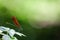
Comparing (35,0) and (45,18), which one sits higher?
(35,0)

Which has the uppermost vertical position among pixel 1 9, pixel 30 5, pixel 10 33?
pixel 30 5

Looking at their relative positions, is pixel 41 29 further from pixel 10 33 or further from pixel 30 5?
pixel 10 33

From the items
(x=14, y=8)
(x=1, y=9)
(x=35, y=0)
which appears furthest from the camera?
(x=35, y=0)

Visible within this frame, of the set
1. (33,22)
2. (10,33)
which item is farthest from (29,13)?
(10,33)

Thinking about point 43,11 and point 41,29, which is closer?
point 41,29

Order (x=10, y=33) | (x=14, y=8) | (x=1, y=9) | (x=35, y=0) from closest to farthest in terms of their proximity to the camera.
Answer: (x=10, y=33), (x=1, y=9), (x=14, y=8), (x=35, y=0)

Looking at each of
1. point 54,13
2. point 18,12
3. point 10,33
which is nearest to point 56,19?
point 54,13
